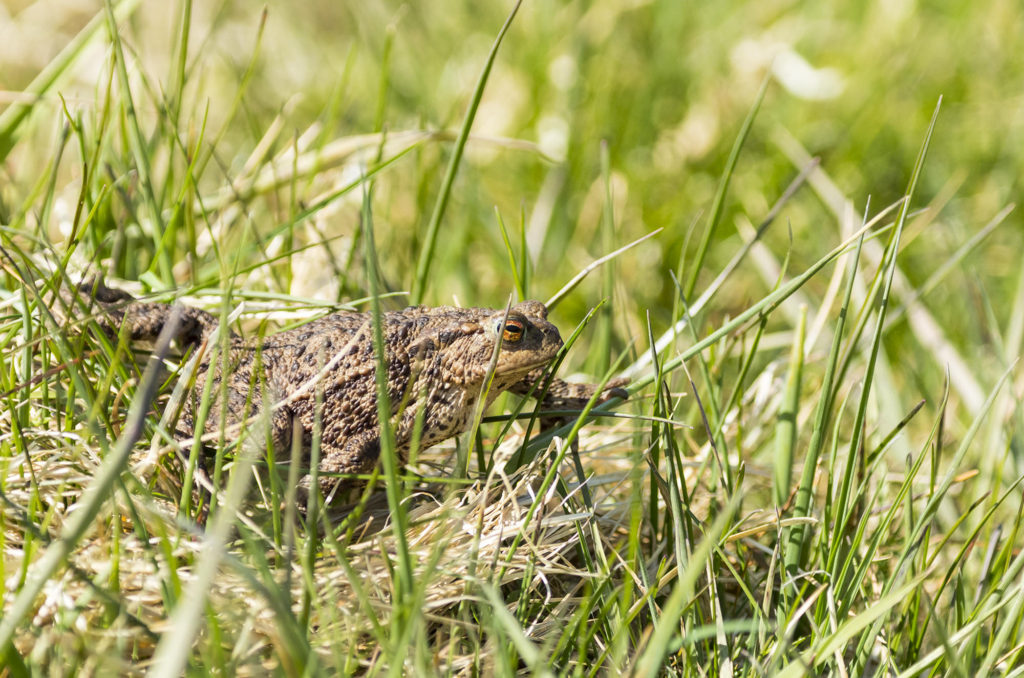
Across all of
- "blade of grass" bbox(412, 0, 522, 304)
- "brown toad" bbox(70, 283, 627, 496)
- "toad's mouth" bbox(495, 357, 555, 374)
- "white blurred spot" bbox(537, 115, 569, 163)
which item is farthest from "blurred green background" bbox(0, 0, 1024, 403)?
"toad's mouth" bbox(495, 357, 555, 374)

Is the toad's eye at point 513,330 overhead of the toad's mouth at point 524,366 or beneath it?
overhead

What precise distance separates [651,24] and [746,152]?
53.5 inches

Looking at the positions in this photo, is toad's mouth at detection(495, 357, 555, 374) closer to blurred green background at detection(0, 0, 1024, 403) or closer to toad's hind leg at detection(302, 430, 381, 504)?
toad's hind leg at detection(302, 430, 381, 504)

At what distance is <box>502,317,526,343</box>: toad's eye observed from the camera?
2.45m

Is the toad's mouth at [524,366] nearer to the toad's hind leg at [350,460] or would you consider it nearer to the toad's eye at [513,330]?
the toad's eye at [513,330]

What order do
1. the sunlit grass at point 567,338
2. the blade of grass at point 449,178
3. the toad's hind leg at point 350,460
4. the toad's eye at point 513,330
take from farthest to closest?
1. the blade of grass at point 449,178
2. the toad's eye at point 513,330
3. the toad's hind leg at point 350,460
4. the sunlit grass at point 567,338

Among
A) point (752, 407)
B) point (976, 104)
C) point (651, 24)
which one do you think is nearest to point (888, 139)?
point (976, 104)

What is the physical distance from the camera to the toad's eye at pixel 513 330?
8.04ft

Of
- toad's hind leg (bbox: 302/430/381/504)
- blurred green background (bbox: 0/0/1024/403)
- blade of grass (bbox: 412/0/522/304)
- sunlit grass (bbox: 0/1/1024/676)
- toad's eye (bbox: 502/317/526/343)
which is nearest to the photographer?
sunlit grass (bbox: 0/1/1024/676)

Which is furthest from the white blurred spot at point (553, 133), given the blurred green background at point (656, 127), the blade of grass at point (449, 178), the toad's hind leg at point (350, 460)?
the toad's hind leg at point (350, 460)

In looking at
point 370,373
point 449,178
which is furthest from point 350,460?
point 449,178

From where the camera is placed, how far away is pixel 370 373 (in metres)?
2.46

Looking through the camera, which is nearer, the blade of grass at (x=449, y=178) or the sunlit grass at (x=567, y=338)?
the sunlit grass at (x=567, y=338)

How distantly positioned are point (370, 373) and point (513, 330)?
1.40ft
